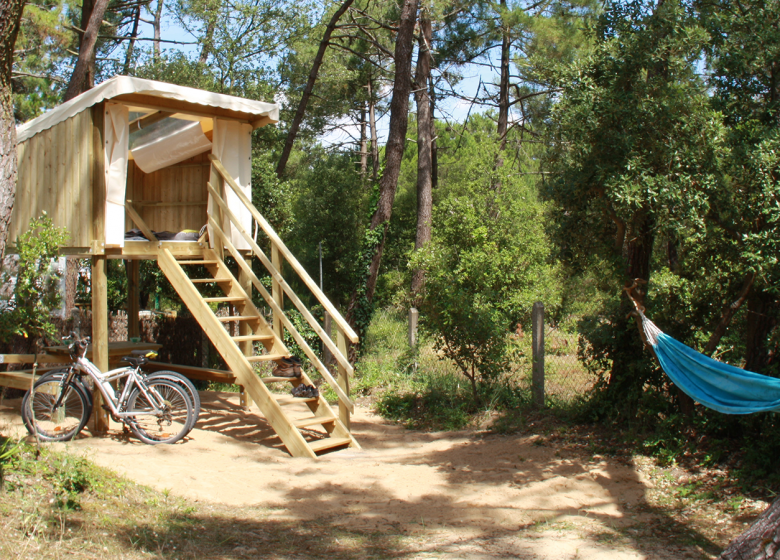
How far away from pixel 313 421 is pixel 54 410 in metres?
2.77

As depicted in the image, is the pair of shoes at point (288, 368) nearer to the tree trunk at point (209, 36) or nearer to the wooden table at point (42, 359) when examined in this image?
the wooden table at point (42, 359)

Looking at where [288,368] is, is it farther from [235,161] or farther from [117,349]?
[235,161]

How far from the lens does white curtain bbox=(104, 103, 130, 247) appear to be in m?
7.15

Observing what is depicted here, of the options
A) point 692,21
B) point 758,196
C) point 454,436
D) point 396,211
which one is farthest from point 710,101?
point 396,211

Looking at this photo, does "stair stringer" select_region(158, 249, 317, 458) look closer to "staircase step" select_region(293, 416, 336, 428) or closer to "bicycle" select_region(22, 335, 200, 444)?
"staircase step" select_region(293, 416, 336, 428)

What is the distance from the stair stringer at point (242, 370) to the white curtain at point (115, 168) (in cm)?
68

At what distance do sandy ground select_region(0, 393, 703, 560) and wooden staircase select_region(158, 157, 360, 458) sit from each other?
36cm

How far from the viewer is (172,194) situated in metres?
10.0

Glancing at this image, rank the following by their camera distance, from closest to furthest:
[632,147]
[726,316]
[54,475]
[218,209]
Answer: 1. [54,475]
2. [632,147]
3. [726,316]
4. [218,209]

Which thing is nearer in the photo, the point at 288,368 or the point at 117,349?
the point at 288,368

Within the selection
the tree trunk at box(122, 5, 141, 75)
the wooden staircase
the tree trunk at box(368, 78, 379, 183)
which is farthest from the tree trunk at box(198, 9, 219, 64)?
the wooden staircase

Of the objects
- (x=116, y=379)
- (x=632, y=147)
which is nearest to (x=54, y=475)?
(x=116, y=379)

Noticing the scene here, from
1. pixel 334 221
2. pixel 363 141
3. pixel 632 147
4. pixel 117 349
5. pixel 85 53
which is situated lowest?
pixel 117 349

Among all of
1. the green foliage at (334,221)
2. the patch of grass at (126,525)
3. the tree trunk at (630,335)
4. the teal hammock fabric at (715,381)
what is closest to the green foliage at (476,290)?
the tree trunk at (630,335)
